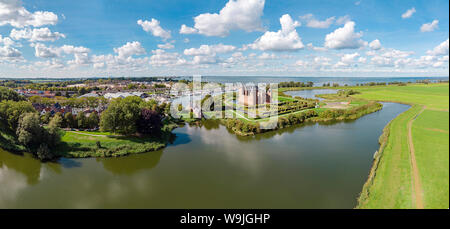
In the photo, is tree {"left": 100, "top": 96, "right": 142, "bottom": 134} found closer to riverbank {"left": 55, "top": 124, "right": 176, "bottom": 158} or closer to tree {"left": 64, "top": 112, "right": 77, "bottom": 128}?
riverbank {"left": 55, "top": 124, "right": 176, "bottom": 158}

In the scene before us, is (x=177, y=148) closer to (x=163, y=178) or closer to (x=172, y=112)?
(x=163, y=178)

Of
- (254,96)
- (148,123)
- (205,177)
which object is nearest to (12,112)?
(148,123)

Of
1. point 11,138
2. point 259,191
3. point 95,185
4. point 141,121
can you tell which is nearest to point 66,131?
point 11,138

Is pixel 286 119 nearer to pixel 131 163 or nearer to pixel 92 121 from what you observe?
pixel 131 163

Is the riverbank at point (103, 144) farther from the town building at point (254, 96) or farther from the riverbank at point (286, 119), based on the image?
the town building at point (254, 96)

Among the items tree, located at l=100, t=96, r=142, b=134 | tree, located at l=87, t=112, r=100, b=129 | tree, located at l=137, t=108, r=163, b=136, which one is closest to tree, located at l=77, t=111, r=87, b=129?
tree, located at l=87, t=112, r=100, b=129

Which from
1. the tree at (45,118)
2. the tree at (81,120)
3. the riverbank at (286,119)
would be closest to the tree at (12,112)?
the tree at (45,118)
